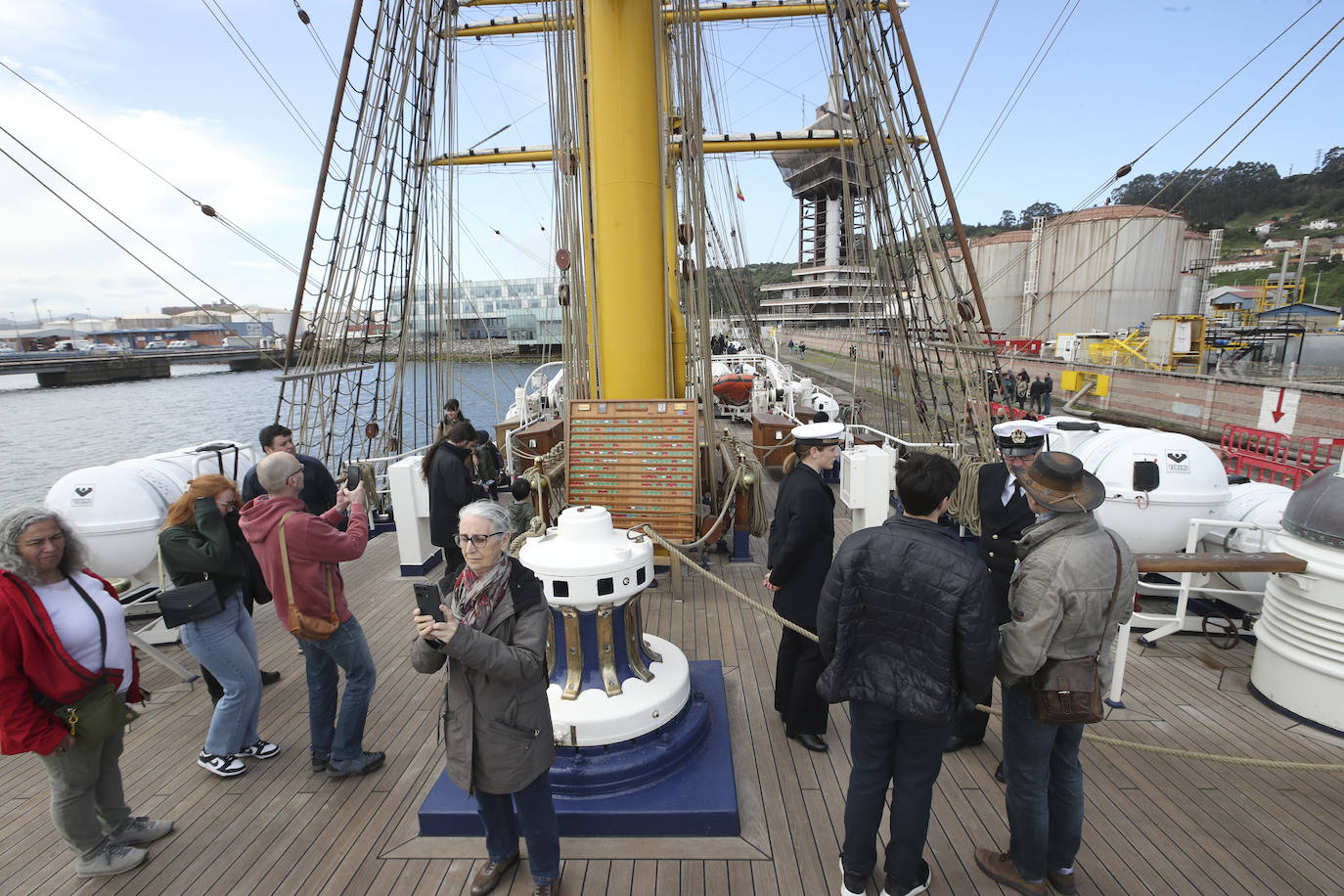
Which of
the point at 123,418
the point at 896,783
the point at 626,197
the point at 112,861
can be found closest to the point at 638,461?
the point at 626,197

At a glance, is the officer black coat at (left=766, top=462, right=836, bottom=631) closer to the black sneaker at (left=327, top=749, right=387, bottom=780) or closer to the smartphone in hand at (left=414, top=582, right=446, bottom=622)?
the smartphone in hand at (left=414, top=582, right=446, bottom=622)

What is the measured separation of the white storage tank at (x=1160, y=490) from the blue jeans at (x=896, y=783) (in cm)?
333

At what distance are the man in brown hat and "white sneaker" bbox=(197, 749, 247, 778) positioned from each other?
10.5ft

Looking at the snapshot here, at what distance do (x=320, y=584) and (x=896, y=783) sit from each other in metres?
2.26

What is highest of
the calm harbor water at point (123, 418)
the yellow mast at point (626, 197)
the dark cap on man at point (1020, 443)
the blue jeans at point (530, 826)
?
the yellow mast at point (626, 197)

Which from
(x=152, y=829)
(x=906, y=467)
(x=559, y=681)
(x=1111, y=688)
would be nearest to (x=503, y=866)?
(x=559, y=681)

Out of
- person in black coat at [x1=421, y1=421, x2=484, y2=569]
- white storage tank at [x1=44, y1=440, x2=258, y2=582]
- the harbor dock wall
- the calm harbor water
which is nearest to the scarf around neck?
person in black coat at [x1=421, y1=421, x2=484, y2=569]

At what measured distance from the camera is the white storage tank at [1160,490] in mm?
4309

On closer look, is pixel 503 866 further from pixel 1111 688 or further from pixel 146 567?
pixel 146 567

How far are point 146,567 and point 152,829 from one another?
119 inches

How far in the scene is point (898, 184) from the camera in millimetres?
6273

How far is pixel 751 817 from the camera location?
2.56 metres

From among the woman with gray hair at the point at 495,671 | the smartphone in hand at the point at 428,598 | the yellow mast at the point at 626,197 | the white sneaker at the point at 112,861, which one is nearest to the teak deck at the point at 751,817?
the white sneaker at the point at 112,861

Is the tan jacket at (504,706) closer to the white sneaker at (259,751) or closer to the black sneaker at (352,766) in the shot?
the black sneaker at (352,766)
